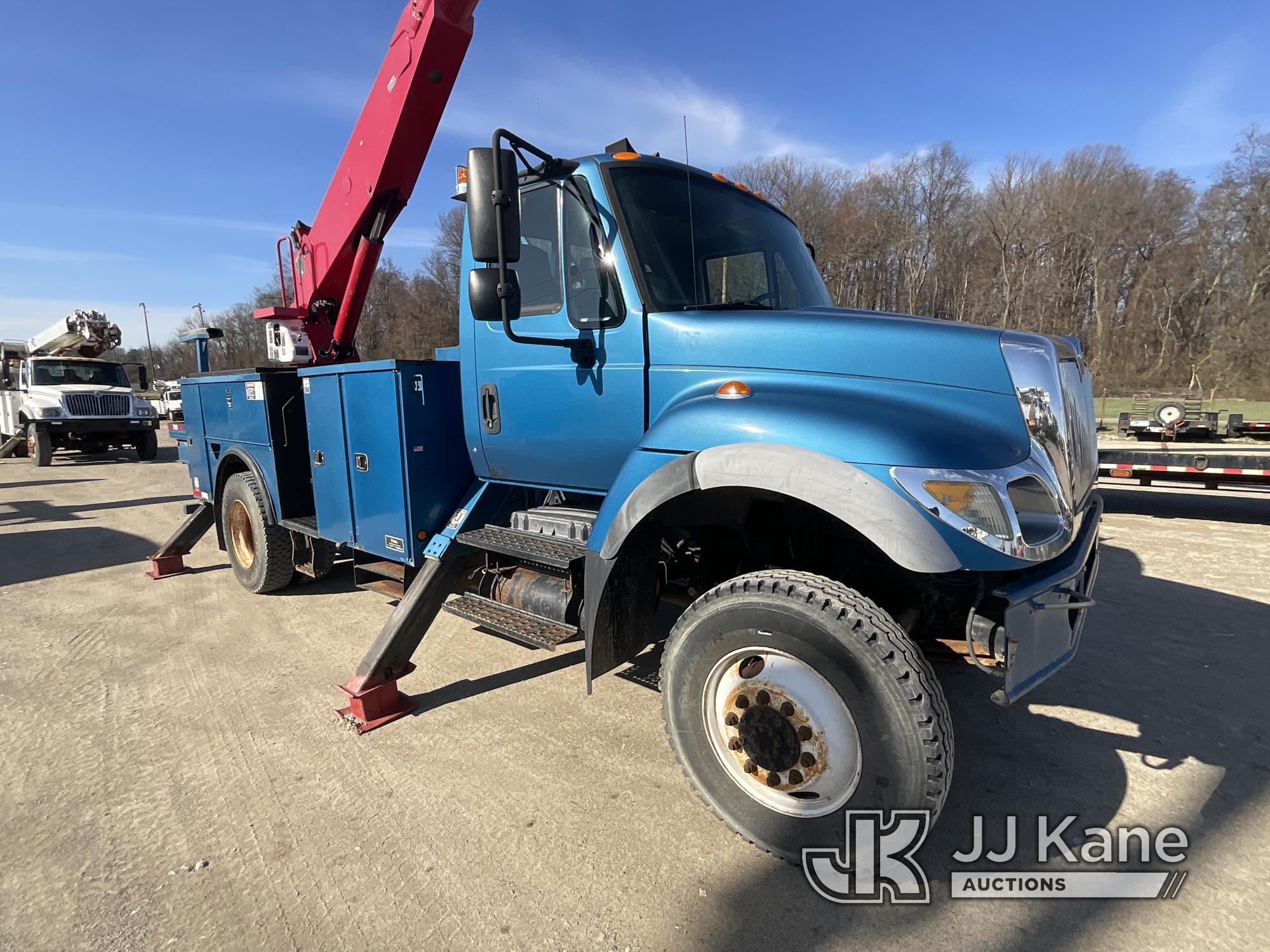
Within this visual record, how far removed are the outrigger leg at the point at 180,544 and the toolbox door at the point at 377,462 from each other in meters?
2.94

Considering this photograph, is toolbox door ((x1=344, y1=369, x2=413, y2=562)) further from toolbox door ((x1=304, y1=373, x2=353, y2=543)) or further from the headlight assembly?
the headlight assembly

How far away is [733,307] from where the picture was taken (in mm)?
2834

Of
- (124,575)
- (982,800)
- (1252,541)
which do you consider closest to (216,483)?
(124,575)

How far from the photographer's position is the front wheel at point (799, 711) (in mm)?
1985

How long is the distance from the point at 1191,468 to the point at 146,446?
20802 millimetres

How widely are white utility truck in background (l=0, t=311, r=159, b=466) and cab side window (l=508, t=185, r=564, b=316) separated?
16721mm

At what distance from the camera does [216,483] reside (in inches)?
219

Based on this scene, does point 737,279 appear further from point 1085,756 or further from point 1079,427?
point 1085,756

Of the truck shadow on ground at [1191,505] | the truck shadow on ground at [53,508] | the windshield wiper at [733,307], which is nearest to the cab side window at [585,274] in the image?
the windshield wiper at [733,307]

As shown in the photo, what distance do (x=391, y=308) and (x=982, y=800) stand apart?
11.3m

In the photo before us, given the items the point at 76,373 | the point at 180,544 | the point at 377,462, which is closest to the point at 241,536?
the point at 180,544

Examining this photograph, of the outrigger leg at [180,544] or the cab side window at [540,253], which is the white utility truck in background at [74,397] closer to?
the outrigger leg at [180,544]

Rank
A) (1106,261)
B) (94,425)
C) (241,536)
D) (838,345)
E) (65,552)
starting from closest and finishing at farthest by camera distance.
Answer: (838,345)
(241,536)
(65,552)
(94,425)
(1106,261)

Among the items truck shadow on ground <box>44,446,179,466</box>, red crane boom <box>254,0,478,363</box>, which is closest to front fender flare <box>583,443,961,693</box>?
red crane boom <box>254,0,478,363</box>
